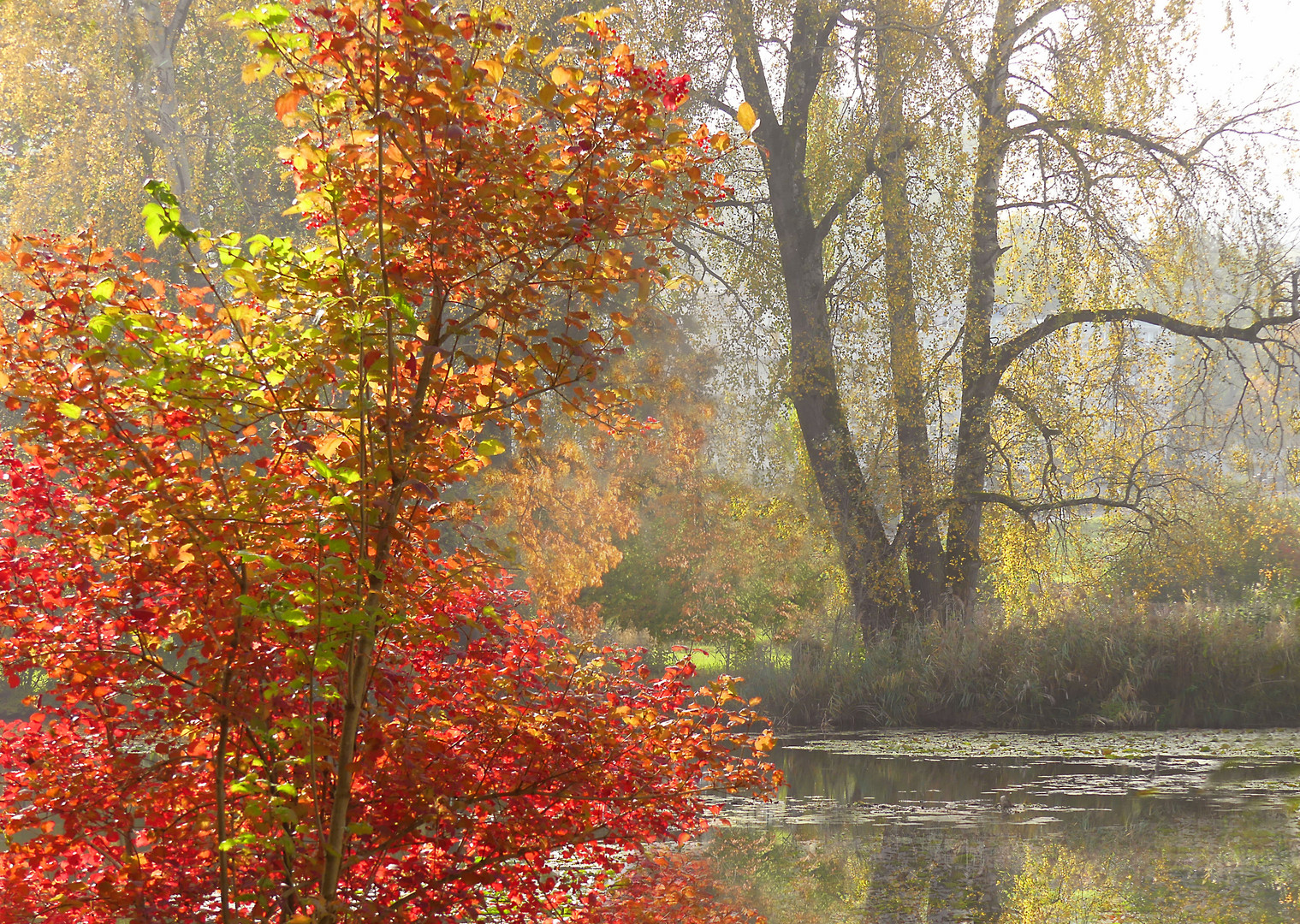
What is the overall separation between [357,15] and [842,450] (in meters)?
11.6

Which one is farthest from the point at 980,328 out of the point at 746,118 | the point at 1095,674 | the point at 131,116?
the point at 131,116

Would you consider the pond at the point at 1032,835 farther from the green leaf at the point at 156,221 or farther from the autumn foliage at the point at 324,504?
the green leaf at the point at 156,221

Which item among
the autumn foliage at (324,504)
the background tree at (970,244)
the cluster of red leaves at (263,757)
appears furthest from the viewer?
the background tree at (970,244)

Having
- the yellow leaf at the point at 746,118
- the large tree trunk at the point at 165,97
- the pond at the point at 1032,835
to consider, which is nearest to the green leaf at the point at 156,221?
the yellow leaf at the point at 746,118

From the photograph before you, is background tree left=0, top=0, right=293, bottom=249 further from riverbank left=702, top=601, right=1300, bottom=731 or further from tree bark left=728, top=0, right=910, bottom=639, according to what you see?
riverbank left=702, top=601, right=1300, bottom=731

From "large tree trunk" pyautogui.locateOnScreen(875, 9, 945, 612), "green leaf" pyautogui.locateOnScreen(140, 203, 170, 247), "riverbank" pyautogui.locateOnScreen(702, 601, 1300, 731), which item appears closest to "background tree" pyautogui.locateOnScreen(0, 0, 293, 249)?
"large tree trunk" pyautogui.locateOnScreen(875, 9, 945, 612)

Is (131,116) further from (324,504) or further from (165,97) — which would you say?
(324,504)

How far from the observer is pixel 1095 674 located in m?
11.8

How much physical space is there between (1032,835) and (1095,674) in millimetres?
6107

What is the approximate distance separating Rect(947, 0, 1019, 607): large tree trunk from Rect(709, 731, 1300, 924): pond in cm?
361

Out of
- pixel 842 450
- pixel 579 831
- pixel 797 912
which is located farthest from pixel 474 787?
pixel 842 450

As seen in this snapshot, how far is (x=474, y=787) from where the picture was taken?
345 cm

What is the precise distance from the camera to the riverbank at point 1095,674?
11.6 m

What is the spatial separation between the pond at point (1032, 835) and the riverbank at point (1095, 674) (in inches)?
49.2
